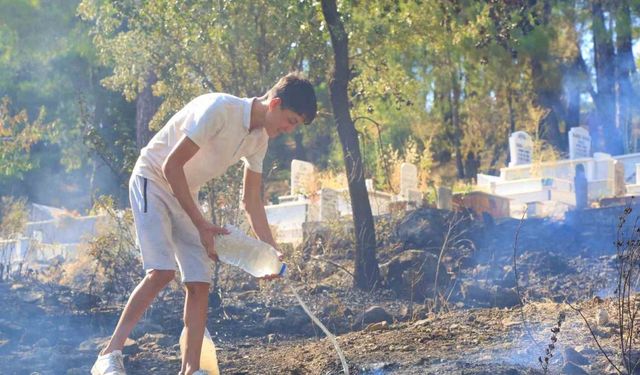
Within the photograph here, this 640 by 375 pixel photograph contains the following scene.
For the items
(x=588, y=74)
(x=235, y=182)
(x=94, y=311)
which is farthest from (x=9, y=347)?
(x=588, y=74)

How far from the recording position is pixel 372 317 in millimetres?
8070

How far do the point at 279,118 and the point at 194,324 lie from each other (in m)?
1.14

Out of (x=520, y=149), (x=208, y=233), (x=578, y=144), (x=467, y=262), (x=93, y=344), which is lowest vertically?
(x=93, y=344)

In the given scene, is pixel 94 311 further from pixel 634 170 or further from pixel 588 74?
pixel 588 74

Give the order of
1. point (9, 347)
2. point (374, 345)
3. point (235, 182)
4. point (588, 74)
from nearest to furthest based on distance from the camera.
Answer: point (374, 345) → point (9, 347) → point (235, 182) → point (588, 74)

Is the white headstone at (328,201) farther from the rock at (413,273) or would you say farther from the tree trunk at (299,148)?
the tree trunk at (299,148)

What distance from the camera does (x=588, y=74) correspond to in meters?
29.1

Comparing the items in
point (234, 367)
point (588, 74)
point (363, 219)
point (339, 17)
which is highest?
point (588, 74)

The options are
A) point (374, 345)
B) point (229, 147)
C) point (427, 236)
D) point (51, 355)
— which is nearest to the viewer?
point (229, 147)

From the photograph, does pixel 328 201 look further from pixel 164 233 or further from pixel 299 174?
pixel 164 233

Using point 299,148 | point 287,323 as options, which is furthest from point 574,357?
point 299,148

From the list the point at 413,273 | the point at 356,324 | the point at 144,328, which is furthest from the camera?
the point at 413,273

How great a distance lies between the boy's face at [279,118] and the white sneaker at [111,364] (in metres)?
1.34

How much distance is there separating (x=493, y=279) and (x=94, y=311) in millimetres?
3852
